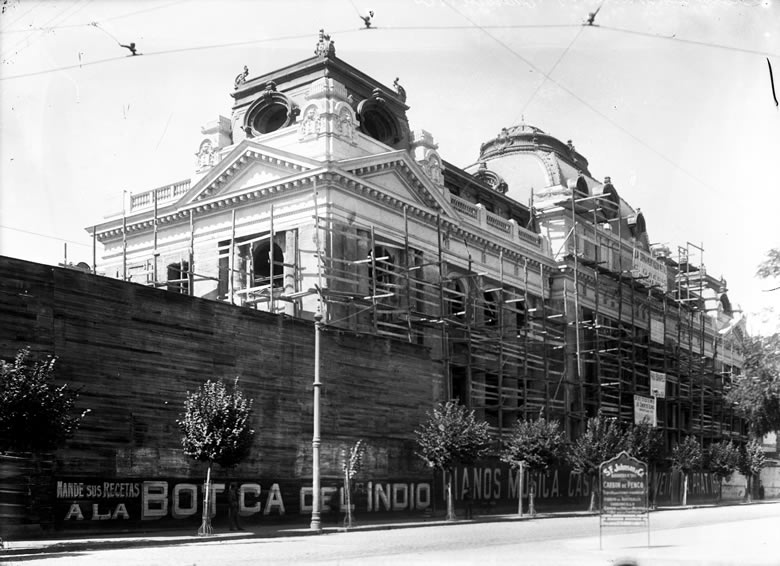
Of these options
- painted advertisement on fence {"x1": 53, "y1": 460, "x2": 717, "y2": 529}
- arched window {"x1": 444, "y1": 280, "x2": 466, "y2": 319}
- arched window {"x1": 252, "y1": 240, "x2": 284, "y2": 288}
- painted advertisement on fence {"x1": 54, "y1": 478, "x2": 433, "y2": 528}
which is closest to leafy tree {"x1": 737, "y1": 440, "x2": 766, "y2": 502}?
painted advertisement on fence {"x1": 53, "y1": 460, "x2": 717, "y2": 529}

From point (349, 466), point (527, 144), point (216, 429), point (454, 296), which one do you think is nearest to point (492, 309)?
point (454, 296)

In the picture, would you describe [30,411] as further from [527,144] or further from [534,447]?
[527,144]

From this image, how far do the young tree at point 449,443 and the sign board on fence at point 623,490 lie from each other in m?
16.6

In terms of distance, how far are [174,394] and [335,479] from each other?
732 cm

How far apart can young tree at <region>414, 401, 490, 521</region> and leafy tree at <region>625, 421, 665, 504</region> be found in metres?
15.3

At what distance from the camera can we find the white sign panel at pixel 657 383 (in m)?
58.8

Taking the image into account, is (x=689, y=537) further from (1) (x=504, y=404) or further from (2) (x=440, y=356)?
(1) (x=504, y=404)

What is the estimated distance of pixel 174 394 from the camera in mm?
30125

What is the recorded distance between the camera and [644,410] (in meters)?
56.8

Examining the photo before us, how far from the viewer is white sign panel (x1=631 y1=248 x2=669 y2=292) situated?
6538 centimetres

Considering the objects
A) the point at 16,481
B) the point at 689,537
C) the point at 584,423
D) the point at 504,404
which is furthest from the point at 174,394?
the point at 584,423

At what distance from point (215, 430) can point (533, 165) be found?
1636 inches

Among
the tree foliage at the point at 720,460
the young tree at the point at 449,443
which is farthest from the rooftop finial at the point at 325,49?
the tree foliage at the point at 720,460

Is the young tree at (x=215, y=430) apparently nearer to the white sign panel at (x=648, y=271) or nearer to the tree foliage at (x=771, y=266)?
the tree foliage at (x=771, y=266)
